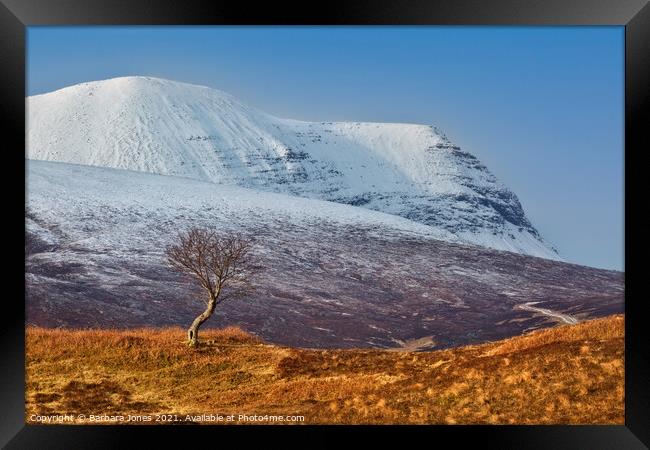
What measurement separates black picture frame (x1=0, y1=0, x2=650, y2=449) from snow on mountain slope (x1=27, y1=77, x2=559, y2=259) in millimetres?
80879

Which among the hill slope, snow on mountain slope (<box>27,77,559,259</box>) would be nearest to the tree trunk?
the hill slope

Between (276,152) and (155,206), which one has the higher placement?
(276,152)

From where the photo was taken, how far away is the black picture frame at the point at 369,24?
1368 cm

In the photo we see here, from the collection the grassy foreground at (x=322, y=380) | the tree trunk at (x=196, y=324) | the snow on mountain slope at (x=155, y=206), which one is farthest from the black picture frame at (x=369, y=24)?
the snow on mountain slope at (x=155, y=206)

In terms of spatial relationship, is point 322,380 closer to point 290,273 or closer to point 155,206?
point 290,273

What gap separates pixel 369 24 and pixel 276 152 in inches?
4461

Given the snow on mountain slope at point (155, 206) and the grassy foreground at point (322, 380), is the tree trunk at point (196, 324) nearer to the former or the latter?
the grassy foreground at point (322, 380)

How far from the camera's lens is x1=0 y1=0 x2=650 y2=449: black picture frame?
539 inches

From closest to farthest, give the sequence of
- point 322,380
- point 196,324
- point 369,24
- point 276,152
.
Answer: point 369,24 → point 322,380 → point 196,324 → point 276,152

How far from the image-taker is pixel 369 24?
1417 cm

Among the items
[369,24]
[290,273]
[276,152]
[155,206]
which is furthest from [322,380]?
[276,152]

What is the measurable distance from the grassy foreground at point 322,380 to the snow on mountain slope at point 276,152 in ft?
249

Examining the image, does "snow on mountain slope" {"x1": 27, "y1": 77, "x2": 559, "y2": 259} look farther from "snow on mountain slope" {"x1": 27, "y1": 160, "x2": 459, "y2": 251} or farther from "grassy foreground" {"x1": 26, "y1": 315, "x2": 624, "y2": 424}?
"grassy foreground" {"x1": 26, "y1": 315, "x2": 624, "y2": 424}
